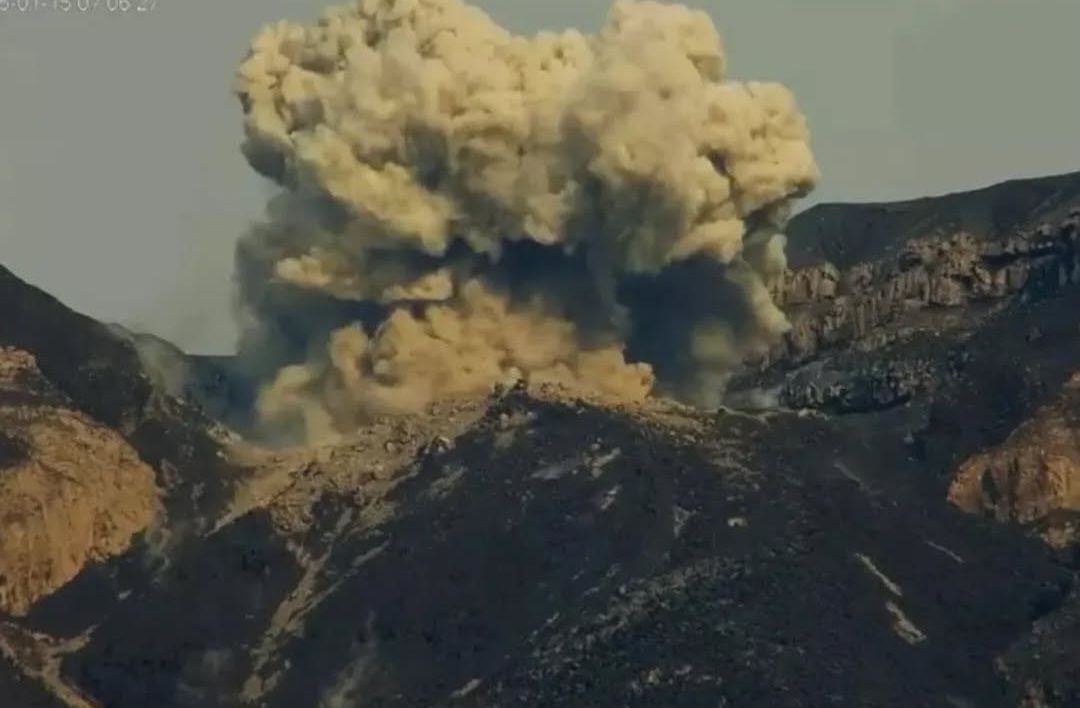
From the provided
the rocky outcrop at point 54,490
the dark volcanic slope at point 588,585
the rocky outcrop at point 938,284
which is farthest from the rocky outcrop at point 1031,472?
the rocky outcrop at point 54,490

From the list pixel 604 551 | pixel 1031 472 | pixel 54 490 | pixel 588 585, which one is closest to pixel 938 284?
pixel 1031 472

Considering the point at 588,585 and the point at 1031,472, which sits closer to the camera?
the point at 588,585

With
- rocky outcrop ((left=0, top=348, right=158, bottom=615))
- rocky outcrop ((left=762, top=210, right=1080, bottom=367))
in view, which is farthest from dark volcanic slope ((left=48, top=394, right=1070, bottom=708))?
rocky outcrop ((left=762, top=210, right=1080, bottom=367))

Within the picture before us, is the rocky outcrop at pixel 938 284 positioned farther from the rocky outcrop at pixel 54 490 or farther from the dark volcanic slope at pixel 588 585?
the rocky outcrop at pixel 54 490

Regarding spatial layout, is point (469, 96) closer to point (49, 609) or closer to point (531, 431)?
point (531, 431)

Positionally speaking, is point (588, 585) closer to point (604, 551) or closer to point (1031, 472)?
point (604, 551)

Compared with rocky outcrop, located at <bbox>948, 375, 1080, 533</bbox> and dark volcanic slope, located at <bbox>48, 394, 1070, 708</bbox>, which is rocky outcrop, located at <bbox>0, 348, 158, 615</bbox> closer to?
dark volcanic slope, located at <bbox>48, 394, 1070, 708</bbox>

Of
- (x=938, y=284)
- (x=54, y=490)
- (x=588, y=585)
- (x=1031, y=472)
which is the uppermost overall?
(x=938, y=284)

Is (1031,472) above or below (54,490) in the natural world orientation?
below

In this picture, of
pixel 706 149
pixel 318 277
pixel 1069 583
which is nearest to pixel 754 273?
pixel 706 149
